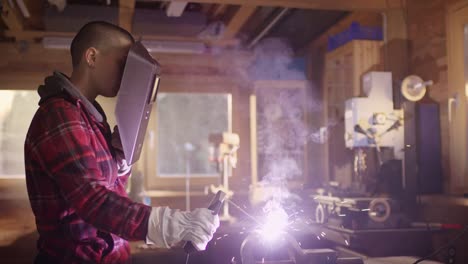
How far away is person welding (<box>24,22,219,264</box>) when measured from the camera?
109 cm

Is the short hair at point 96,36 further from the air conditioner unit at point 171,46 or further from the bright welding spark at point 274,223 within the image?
the air conditioner unit at point 171,46

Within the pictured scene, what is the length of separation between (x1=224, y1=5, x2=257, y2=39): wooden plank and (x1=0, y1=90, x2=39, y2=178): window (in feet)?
6.59

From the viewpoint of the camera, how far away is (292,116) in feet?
18.5

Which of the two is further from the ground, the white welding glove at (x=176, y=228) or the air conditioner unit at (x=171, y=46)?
the air conditioner unit at (x=171, y=46)

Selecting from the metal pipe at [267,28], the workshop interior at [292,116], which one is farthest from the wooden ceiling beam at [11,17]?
the metal pipe at [267,28]

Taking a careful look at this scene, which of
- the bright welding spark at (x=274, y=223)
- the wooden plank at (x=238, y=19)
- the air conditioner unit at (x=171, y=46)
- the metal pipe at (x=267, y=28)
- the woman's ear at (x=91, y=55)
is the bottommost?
the bright welding spark at (x=274, y=223)

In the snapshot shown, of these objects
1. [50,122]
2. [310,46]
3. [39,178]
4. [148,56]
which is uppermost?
[310,46]

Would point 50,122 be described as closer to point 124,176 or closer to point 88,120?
point 88,120

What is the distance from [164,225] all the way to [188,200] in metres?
4.27

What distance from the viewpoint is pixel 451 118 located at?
318 cm

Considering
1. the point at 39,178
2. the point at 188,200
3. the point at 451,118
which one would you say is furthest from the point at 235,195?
the point at 39,178

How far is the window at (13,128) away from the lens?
4.55 metres

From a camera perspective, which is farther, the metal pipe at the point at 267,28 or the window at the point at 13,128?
the metal pipe at the point at 267,28

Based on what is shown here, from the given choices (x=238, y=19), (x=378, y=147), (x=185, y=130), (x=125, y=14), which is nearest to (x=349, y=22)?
(x=238, y=19)
